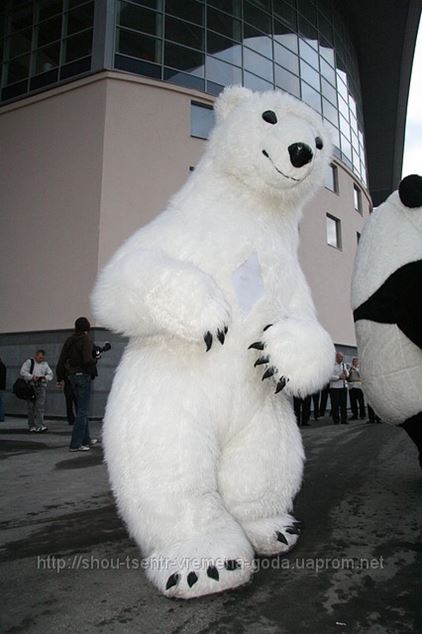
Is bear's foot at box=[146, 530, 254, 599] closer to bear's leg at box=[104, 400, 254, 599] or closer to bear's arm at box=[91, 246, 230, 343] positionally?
bear's leg at box=[104, 400, 254, 599]

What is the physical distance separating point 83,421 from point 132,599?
12.6 ft

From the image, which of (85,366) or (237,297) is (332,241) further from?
(237,297)

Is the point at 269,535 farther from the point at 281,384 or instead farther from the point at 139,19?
the point at 139,19

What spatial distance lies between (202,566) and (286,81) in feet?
46.6

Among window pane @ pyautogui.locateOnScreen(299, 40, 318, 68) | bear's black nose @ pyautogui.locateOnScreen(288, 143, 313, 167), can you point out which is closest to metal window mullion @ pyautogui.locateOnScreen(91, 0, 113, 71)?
window pane @ pyautogui.locateOnScreen(299, 40, 318, 68)

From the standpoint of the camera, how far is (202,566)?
1332mm

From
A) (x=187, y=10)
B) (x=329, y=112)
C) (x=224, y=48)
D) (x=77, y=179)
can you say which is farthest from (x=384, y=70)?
(x=77, y=179)

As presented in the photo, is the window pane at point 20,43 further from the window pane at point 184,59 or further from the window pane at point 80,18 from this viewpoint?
the window pane at point 184,59

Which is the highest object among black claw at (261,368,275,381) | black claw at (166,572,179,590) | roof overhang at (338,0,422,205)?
roof overhang at (338,0,422,205)

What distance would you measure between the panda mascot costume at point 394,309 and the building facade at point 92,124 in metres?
7.64

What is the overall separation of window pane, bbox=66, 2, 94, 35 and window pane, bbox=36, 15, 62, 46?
0.32 m

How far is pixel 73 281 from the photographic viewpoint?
9.90 m

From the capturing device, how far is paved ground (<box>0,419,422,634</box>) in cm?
124

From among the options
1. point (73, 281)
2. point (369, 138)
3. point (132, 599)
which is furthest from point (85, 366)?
point (369, 138)
